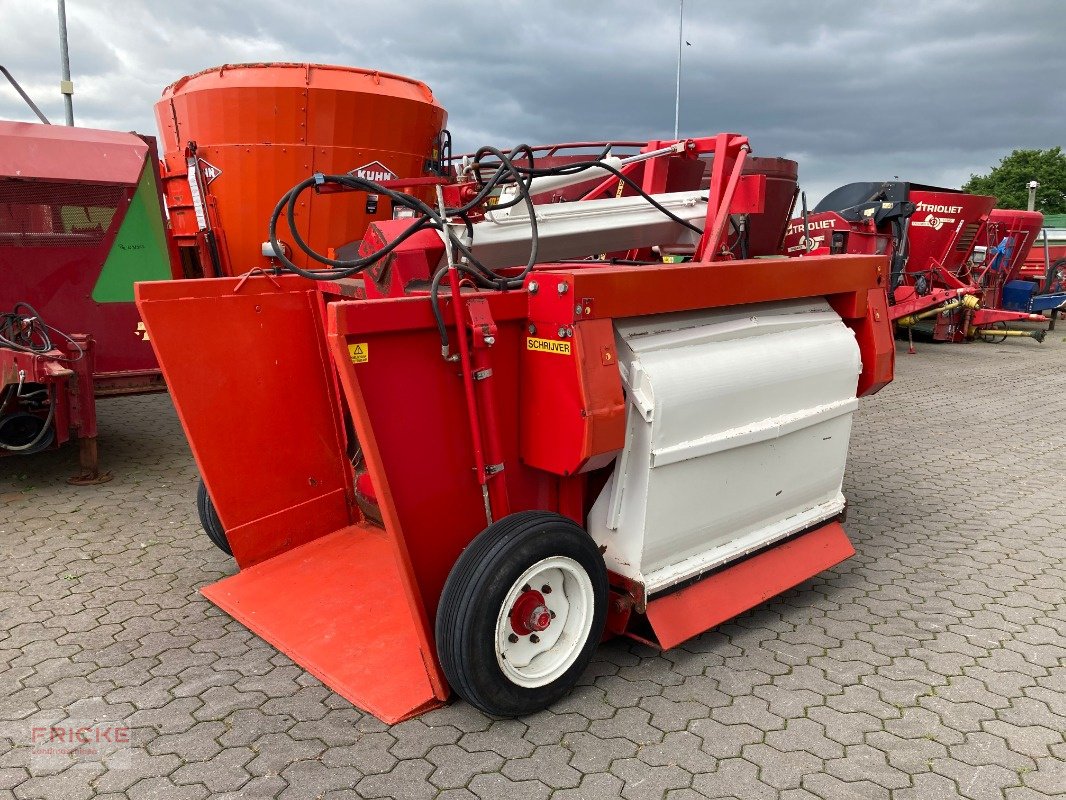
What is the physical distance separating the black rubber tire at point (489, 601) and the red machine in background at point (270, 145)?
4273mm

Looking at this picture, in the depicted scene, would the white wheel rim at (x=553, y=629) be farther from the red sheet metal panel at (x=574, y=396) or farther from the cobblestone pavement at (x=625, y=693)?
the red sheet metal panel at (x=574, y=396)

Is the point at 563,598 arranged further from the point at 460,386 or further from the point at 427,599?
the point at 460,386

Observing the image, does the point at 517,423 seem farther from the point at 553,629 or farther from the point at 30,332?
the point at 30,332

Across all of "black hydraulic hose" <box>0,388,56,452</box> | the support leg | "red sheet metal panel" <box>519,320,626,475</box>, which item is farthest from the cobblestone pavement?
"red sheet metal panel" <box>519,320,626,475</box>

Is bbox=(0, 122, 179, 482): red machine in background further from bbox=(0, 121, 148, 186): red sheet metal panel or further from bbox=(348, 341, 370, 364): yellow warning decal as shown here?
bbox=(348, 341, 370, 364): yellow warning decal

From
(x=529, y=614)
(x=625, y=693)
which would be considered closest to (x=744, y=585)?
(x=625, y=693)

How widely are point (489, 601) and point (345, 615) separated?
38.4 inches

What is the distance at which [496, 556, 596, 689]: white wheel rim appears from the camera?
104 inches

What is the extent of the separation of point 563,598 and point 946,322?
12196 millimetres

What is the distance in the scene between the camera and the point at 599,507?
3014 mm

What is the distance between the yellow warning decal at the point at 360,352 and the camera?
2.42 meters

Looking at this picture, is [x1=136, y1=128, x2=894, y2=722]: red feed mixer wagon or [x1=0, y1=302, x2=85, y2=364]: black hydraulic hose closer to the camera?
[x1=136, y1=128, x2=894, y2=722]: red feed mixer wagon

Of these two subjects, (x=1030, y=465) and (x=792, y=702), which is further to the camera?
(x=1030, y=465)

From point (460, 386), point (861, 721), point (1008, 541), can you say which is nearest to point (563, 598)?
point (460, 386)
